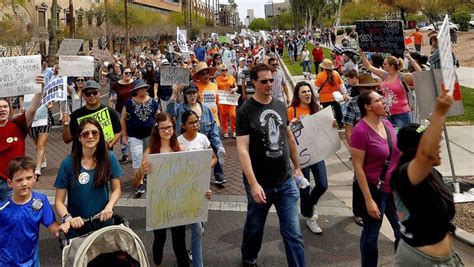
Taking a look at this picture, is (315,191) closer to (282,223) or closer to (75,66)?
(282,223)

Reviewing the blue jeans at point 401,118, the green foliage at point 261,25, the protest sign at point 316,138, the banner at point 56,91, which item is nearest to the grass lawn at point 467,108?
the blue jeans at point 401,118

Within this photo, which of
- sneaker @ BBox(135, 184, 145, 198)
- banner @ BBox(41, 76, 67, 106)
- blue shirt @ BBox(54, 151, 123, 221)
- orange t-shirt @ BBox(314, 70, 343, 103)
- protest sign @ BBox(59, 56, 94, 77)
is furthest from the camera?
protest sign @ BBox(59, 56, 94, 77)

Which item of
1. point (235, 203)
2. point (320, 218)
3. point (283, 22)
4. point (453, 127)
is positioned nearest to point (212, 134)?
point (235, 203)

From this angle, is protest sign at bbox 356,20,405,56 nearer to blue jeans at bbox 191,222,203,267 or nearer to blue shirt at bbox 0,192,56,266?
blue jeans at bbox 191,222,203,267

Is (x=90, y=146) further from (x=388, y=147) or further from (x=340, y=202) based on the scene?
(x=340, y=202)

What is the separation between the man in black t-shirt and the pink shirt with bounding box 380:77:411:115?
3131mm

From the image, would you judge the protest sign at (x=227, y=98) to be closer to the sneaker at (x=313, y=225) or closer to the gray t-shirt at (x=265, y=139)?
the sneaker at (x=313, y=225)

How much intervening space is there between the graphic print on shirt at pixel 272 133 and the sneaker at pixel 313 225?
1608mm

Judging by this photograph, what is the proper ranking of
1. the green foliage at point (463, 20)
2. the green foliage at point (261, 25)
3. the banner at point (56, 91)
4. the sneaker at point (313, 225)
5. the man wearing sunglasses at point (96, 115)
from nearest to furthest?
the sneaker at point (313, 225) → the banner at point (56, 91) → the man wearing sunglasses at point (96, 115) → the green foliage at point (463, 20) → the green foliage at point (261, 25)

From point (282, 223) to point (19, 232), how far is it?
81.8 inches

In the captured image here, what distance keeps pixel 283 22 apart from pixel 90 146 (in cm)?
13467

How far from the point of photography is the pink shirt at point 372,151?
3.90 metres

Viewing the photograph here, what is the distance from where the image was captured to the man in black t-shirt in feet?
13.3

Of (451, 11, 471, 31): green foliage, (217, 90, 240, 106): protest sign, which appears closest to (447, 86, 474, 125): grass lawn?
(217, 90, 240, 106): protest sign
